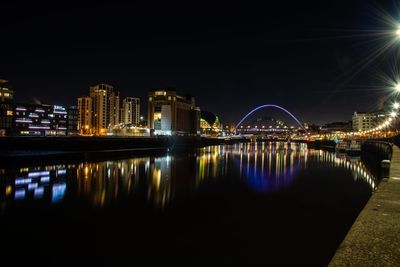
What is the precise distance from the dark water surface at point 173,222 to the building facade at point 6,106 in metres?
82.1

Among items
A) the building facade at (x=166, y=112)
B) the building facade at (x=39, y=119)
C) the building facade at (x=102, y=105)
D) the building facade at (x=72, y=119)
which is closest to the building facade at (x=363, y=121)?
the building facade at (x=166, y=112)

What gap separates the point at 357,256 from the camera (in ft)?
14.9

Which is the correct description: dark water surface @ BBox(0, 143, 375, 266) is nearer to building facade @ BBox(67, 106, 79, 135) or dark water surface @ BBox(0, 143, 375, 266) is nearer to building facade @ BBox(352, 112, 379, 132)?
building facade @ BBox(67, 106, 79, 135)

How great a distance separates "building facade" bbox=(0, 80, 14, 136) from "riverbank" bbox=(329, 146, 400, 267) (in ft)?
323

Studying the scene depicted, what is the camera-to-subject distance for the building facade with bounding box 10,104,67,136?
97.1 m

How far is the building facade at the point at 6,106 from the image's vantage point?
9112cm

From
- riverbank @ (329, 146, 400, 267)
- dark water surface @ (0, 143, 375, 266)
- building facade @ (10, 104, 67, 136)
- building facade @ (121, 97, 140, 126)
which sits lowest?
dark water surface @ (0, 143, 375, 266)

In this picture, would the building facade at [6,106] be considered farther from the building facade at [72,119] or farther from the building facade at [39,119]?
the building facade at [72,119]

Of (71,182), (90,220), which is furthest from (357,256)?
(71,182)

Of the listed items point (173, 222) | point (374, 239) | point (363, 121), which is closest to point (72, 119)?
point (173, 222)

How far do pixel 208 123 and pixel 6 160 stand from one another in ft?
527

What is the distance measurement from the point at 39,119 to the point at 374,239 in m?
116

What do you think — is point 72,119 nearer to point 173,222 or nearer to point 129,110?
point 129,110

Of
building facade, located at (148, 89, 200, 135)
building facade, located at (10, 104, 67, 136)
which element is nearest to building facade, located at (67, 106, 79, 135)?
building facade, located at (10, 104, 67, 136)
